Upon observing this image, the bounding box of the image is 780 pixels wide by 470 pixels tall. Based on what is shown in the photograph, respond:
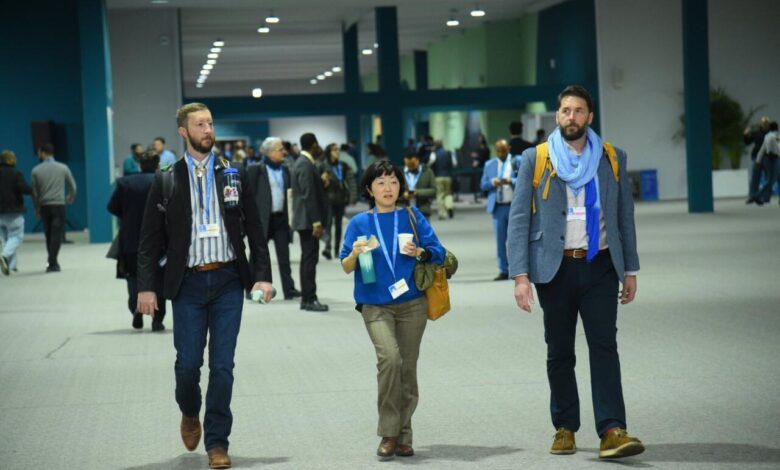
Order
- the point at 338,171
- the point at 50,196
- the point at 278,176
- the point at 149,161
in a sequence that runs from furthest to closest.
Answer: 1. the point at 338,171
2. the point at 50,196
3. the point at 278,176
4. the point at 149,161

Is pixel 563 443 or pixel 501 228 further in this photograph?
pixel 501 228

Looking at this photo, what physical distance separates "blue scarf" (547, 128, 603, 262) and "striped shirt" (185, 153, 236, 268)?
1643mm

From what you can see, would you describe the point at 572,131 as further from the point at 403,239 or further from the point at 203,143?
the point at 203,143

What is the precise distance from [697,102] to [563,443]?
78.9 ft

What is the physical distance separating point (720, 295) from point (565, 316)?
24.3ft

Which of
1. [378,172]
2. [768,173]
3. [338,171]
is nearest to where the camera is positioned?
[378,172]

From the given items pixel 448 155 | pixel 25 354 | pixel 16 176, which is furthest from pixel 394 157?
pixel 25 354

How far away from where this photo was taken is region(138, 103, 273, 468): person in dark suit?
A: 6.80 meters

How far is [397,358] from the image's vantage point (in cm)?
692

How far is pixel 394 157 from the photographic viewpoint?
123 feet

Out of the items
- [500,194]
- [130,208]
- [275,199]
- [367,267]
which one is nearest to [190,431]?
[367,267]

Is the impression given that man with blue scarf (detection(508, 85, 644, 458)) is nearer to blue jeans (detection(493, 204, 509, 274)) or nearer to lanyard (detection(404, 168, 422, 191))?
blue jeans (detection(493, 204, 509, 274))

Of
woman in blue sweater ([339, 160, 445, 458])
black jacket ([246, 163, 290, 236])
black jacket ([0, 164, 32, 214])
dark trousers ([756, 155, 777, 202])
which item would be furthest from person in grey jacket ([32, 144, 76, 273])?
dark trousers ([756, 155, 777, 202])

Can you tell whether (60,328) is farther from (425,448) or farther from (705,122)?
A: (705,122)
